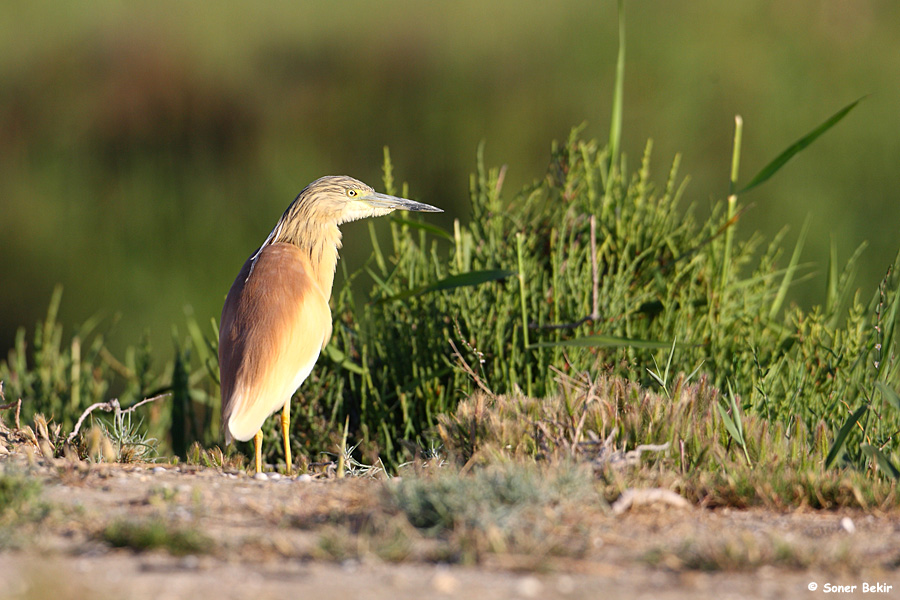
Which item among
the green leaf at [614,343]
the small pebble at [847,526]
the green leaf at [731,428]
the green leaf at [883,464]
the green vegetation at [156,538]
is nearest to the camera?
the green vegetation at [156,538]

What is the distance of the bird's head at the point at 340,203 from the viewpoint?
3592mm

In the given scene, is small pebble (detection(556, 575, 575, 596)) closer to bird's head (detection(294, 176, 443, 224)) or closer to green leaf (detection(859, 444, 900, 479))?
green leaf (detection(859, 444, 900, 479))

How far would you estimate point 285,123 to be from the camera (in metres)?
7.56

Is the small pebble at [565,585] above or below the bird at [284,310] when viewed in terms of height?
below

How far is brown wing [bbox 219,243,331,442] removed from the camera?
3035 millimetres

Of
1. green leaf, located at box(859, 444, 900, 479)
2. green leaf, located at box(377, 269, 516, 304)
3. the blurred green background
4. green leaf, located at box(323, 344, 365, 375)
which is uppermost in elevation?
the blurred green background

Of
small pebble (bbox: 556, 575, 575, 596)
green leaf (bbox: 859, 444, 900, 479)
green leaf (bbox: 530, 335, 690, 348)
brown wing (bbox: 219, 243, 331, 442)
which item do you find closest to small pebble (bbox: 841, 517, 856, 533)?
green leaf (bbox: 859, 444, 900, 479)

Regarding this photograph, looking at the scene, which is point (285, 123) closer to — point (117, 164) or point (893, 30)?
point (117, 164)

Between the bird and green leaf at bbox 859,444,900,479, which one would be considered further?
the bird

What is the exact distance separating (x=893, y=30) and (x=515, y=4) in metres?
3.17

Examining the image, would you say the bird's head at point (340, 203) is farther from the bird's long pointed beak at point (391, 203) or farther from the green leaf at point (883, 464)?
the green leaf at point (883, 464)

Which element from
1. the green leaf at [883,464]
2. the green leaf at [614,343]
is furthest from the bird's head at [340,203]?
the green leaf at [883,464]

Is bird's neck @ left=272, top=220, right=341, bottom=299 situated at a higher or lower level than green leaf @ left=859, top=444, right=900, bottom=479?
higher

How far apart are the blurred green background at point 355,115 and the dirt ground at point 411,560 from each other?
4.36 m
